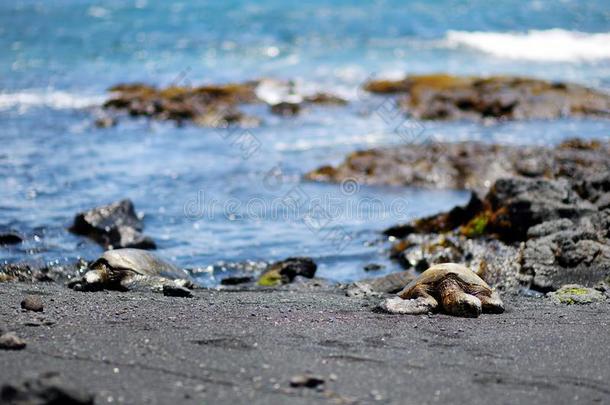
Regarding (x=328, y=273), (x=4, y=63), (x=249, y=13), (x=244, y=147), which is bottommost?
(x=328, y=273)

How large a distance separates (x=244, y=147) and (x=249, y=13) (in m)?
21.6

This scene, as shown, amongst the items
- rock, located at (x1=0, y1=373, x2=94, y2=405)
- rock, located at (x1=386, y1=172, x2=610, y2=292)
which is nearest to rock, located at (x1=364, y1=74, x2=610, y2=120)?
rock, located at (x1=386, y1=172, x2=610, y2=292)

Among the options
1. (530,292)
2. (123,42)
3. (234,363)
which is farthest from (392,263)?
(123,42)

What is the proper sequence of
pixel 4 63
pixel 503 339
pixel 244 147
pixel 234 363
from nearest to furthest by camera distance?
pixel 234 363 < pixel 503 339 < pixel 244 147 < pixel 4 63

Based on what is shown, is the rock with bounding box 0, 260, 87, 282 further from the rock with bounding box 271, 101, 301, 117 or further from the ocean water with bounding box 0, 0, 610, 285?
the rock with bounding box 271, 101, 301, 117

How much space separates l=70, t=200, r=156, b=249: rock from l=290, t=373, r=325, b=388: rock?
188 inches

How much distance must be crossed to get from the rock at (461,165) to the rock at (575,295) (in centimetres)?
485

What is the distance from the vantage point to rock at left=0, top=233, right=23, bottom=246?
870 cm

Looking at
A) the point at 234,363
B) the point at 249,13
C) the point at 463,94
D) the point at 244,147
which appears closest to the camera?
the point at 234,363

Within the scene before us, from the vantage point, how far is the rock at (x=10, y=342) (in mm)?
4559

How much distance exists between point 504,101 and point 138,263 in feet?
37.4

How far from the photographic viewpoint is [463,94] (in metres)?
17.3

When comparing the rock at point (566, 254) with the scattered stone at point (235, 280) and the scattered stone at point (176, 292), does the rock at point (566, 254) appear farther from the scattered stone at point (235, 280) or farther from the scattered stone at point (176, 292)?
the scattered stone at point (176, 292)

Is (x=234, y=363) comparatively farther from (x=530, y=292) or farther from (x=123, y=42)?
(x=123, y=42)
